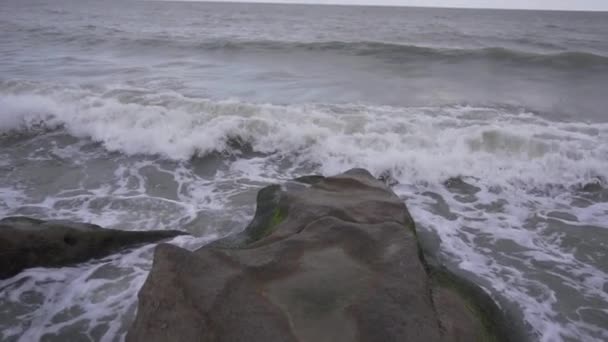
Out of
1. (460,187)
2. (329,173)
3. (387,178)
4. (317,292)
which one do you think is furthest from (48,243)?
(460,187)

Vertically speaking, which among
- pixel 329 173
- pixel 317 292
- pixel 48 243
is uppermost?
pixel 317 292

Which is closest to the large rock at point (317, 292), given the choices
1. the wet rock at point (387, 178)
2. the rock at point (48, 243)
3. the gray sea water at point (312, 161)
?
the gray sea water at point (312, 161)

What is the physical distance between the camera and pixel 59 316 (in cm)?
280

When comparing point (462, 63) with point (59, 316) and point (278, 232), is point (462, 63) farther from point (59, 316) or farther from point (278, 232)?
point (59, 316)

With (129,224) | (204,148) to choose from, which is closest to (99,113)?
(204,148)

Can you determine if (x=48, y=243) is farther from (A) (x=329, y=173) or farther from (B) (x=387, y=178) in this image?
(B) (x=387, y=178)

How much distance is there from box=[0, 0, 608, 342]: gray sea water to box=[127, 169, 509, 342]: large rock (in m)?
0.91

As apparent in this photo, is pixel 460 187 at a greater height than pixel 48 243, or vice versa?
pixel 48 243

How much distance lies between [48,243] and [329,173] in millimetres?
3393

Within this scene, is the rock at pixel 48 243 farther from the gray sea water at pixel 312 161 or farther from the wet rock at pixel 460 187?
the wet rock at pixel 460 187

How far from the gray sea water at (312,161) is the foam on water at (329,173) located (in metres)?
0.02

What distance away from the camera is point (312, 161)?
5742 mm

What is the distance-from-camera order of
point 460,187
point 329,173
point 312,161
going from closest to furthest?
point 460,187, point 329,173, point 312,161

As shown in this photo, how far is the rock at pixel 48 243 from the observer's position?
9.87 feet
